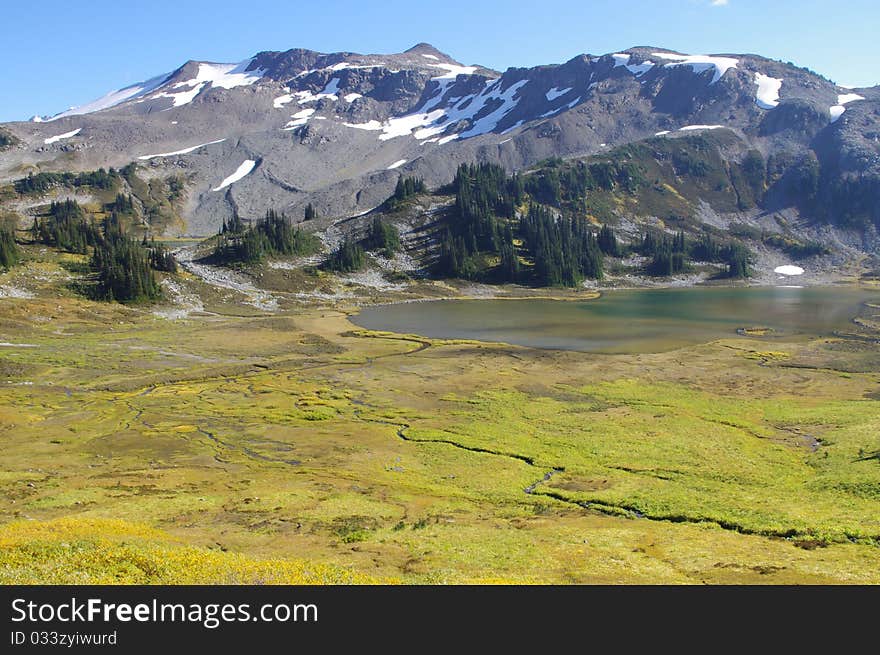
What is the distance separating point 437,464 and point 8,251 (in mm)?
149197

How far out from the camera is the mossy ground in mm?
27531

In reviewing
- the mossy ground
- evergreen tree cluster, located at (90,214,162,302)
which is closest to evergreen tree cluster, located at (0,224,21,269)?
evergreen tree cluster, located at (90,214,162,302)

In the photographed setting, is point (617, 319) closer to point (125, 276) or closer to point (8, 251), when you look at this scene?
point (125, 276)

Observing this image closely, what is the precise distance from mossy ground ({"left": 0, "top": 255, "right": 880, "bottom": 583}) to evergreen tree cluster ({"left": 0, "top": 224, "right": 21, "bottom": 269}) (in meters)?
56.6

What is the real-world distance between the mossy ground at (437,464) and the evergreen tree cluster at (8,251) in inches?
2228

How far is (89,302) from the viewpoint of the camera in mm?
144250

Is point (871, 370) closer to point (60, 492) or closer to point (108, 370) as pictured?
point (60, 492)

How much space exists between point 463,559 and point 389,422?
36463 millimetres

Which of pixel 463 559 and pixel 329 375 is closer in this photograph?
pixel 463 559

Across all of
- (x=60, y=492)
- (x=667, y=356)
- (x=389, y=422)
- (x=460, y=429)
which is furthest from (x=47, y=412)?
(x=667, y=356)

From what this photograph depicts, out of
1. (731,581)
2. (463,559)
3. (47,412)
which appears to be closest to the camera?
(731,581)

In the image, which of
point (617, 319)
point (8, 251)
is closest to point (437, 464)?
point (617, 319)
